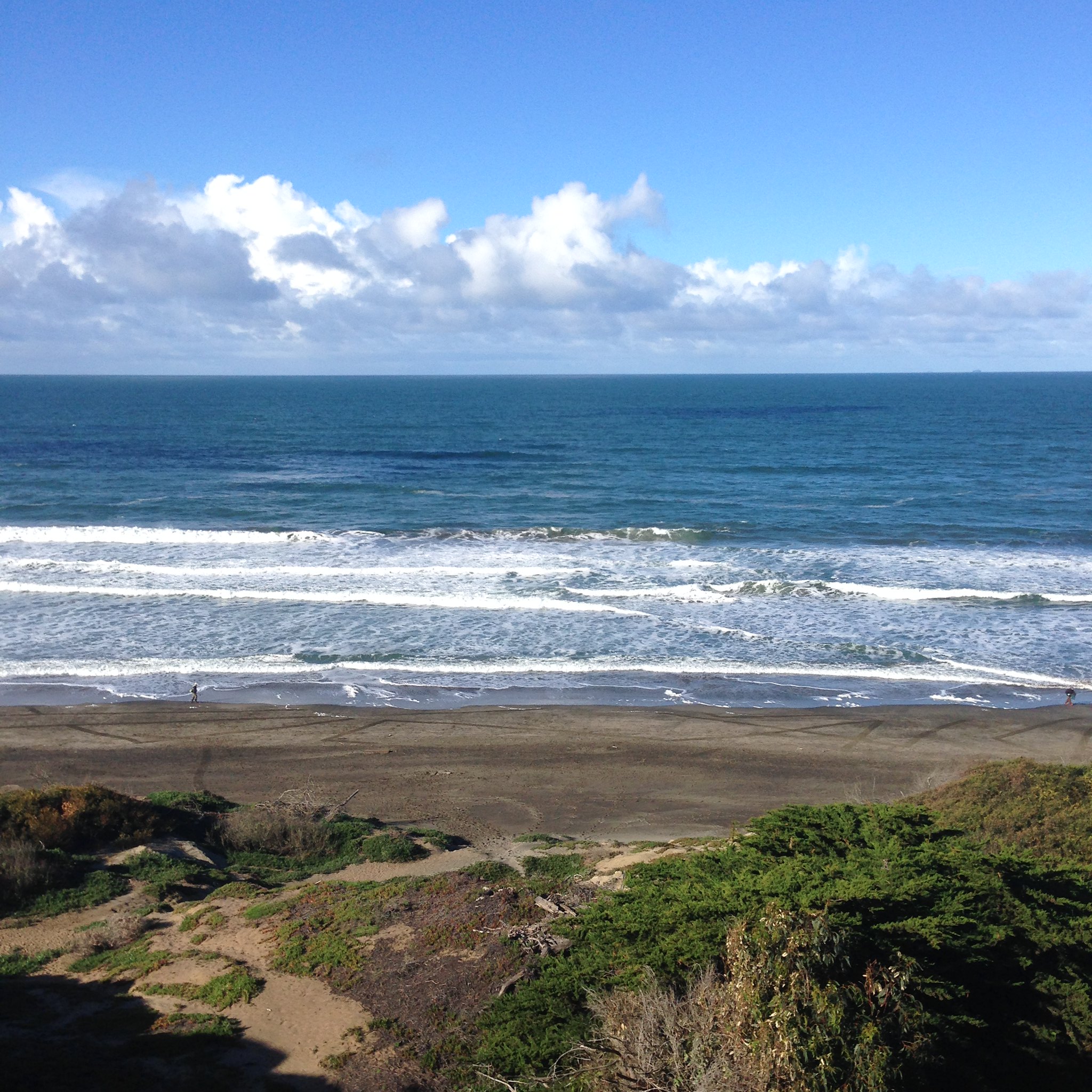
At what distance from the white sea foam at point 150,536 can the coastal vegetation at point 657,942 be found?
2751 cm

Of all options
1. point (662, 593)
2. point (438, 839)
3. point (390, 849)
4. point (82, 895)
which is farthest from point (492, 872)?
point (662, 593)

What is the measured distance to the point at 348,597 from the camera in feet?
107

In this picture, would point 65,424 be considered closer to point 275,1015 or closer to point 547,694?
point 547,694

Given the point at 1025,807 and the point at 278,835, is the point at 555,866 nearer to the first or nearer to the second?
the point at 278,835

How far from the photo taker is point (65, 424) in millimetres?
89500

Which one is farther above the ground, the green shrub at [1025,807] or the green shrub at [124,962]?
the green shrub at [1025,807]

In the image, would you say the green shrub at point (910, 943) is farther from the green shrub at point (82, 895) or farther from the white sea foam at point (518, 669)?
the white sea foam at point (518, 669)

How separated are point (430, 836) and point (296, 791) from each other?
3.29m

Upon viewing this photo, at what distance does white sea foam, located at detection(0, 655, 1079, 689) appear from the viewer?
25438mm

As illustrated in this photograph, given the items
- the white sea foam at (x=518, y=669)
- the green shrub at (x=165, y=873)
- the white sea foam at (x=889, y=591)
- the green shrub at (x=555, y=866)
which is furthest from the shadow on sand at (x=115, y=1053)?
the white sea foam at (x=889, y=591)

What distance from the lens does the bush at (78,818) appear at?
1400cm

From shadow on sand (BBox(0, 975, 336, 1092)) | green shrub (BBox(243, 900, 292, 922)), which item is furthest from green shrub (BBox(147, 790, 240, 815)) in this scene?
shadow on sand (BBox(0, 975, 336, 1092))

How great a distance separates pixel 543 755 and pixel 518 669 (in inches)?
229

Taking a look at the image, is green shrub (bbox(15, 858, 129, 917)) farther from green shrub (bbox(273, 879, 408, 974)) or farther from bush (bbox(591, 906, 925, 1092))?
bush (bbox(591, 906, 925, 1092))
